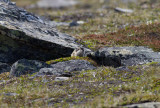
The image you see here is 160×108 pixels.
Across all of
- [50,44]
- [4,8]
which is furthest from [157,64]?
[4,8]

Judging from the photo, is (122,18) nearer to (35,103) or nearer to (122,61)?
(122,61)

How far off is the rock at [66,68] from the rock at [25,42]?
4.98 ft

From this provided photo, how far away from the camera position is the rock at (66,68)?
13414 mm

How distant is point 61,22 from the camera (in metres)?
35.9

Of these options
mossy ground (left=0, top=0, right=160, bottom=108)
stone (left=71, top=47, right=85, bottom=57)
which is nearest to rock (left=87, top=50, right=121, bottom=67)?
stone (left=71, top=47, right=85, bottom=57)

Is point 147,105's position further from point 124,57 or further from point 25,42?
point 25,42

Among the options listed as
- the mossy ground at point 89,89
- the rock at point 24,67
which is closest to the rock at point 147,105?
the mossy ground at point 89,89

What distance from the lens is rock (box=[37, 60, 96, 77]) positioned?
44.0ft

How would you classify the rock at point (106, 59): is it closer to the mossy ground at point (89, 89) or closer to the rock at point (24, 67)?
the mossy ground at point (89, 89)

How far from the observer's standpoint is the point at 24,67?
1386 cm

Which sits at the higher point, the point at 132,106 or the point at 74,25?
the point at 74,25

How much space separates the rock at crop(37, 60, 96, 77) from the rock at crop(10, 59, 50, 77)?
0.56 meters

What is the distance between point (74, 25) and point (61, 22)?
4.20 meters

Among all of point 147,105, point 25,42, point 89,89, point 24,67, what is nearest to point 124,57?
point 89,89
